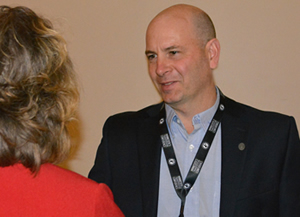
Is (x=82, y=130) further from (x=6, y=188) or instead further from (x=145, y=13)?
(x=6, y=188)

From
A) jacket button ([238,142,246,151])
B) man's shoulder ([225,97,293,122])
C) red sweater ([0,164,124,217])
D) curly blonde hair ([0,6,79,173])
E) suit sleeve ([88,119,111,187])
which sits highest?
curly blonde hair ([0,6,79,173])

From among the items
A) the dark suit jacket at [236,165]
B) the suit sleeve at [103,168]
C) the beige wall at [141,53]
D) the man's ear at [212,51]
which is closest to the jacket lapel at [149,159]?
the dark suit jacket at [236,165]

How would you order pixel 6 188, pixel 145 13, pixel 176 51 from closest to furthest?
pixel 6 188, pixel 176 51, pixel 145 13

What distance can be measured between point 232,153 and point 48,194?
3.80 ft

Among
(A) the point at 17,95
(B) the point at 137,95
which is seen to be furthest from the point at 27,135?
(B) the point at 137,95

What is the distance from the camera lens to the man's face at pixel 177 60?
207cm

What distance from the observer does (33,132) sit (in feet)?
3.73

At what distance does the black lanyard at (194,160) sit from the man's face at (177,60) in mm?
158

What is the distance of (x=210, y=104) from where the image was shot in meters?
2.17

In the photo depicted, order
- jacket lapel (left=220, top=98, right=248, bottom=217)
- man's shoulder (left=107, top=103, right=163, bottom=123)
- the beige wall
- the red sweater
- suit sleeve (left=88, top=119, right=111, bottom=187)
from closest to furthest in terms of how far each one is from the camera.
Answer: the red sweater
jacket lapel (left=220, top=98, right=248, bottom=217)
suit sleeve (left=88, top=119, right=111, bottom=187)
man's shoulder (left=107, top=103, right=163, bottom=123)
the beige wall

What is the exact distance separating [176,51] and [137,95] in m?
0.98

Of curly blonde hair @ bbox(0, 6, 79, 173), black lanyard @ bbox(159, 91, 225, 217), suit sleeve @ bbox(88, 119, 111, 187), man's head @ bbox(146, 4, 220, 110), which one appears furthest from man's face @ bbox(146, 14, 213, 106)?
curly blonde hair @ bbox(0, 6, 79, 173)

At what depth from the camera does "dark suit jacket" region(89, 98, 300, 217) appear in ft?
6.39

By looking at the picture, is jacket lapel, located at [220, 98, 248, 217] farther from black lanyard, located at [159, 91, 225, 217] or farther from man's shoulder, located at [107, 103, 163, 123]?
man's shoulder, located at [107, 103, 163, 123]
